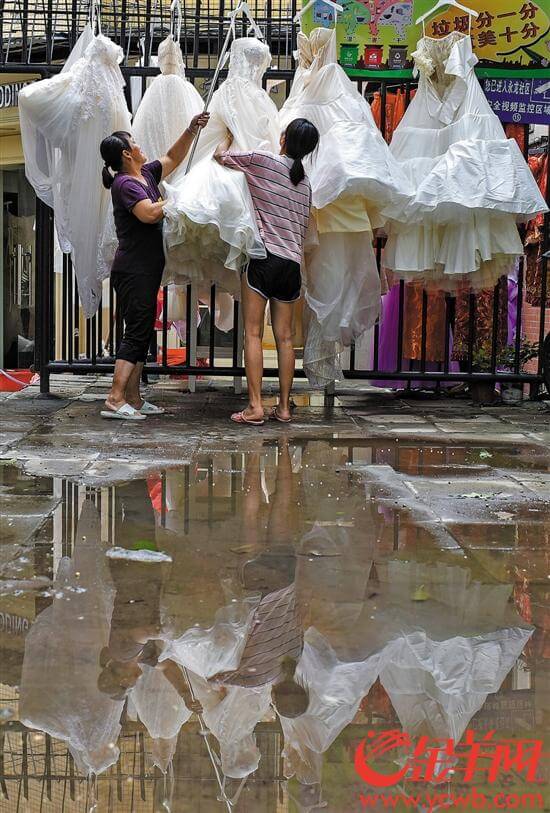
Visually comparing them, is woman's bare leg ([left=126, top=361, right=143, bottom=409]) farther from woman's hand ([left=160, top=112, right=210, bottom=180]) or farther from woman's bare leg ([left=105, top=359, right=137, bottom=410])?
woman's hand ([left=160, top=112, right=210, bottom=180])

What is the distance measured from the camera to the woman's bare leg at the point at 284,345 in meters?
6.59

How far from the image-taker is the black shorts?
640cm

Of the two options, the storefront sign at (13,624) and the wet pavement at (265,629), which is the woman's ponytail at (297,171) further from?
the storefront sign at (13,624)

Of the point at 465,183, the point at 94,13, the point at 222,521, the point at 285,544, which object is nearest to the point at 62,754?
the point at 285,544

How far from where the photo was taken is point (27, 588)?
10.1ft

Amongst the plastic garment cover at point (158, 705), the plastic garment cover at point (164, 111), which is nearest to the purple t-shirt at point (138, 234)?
the plastic garment cover at point (164, 111)

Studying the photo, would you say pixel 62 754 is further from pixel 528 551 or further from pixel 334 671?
pixel 528 551

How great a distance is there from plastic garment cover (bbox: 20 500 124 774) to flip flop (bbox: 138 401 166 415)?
3545 millimetres

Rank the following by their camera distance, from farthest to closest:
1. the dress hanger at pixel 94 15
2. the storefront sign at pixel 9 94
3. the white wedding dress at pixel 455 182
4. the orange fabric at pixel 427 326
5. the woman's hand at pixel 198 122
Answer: the storefront sign at pixel 9 94, the orange fabric at pixel 427 326, the dress hanger at pixel 94 15, the white wedding dress at pixel 455 182, the woman's hand at pixel 198 122

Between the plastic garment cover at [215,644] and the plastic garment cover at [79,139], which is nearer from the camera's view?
the plastic garment cover at [215,644]

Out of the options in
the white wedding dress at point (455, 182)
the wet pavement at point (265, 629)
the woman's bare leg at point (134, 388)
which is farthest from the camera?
the woman's bare leg at point (134, 388)

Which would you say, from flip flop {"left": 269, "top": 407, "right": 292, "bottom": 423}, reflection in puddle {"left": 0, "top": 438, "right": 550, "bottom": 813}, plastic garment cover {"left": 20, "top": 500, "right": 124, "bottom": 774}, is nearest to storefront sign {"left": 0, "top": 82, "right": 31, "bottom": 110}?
flip flop {"left": 269, "top": 407, "right": 292, "bottom": 423}

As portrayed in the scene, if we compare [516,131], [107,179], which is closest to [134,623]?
[107,179]

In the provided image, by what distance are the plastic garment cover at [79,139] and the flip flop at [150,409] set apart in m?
0.85
